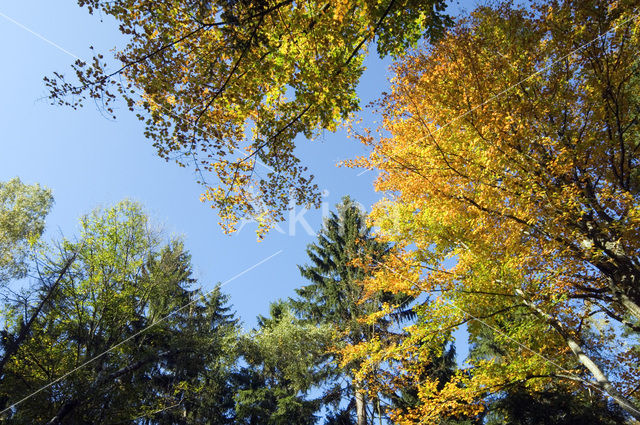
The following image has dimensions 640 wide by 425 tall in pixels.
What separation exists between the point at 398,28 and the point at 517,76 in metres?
2.83

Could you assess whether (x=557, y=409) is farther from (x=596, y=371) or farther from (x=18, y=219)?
(x=18, y=219)

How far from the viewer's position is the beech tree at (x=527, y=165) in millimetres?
4680

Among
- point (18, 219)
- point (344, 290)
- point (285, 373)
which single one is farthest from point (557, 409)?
point (18, 219)

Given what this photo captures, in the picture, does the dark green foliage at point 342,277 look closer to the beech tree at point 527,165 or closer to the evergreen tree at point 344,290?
the evergreen tree at point 344,290

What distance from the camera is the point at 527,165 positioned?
497 cm

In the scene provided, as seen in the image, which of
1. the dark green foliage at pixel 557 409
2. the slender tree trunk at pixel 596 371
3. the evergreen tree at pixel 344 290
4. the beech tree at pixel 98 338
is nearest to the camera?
the slender tree trunk at pixel 596 371

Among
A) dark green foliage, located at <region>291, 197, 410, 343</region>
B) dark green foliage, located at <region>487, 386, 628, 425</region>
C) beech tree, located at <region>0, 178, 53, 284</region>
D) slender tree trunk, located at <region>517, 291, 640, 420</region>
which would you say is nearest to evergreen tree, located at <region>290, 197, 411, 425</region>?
dark green foliage, located at <region>291, 197, 410, 343</region>

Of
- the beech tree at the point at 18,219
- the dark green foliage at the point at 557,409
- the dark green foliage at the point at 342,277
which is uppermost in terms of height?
the beech tree at the point at 18,219

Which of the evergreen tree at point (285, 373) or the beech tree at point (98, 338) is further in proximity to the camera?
the evergreen tree at point (285, 373)

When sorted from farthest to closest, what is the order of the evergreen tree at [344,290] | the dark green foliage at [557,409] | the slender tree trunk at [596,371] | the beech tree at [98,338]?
the evergreen tree at [344,290] < the dark green foliage at [557,409] < the beech tree at [98,338] < the slender tree trunk at [596,371]

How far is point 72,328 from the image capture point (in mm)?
8727

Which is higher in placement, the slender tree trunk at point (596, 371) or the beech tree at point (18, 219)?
the beech tree at point (18, 219)

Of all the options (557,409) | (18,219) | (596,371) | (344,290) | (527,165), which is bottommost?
(557,409)

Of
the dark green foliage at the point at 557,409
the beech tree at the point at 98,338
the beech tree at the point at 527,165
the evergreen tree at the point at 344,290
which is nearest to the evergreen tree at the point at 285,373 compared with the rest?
the evergreen tree at the point at 344,290
